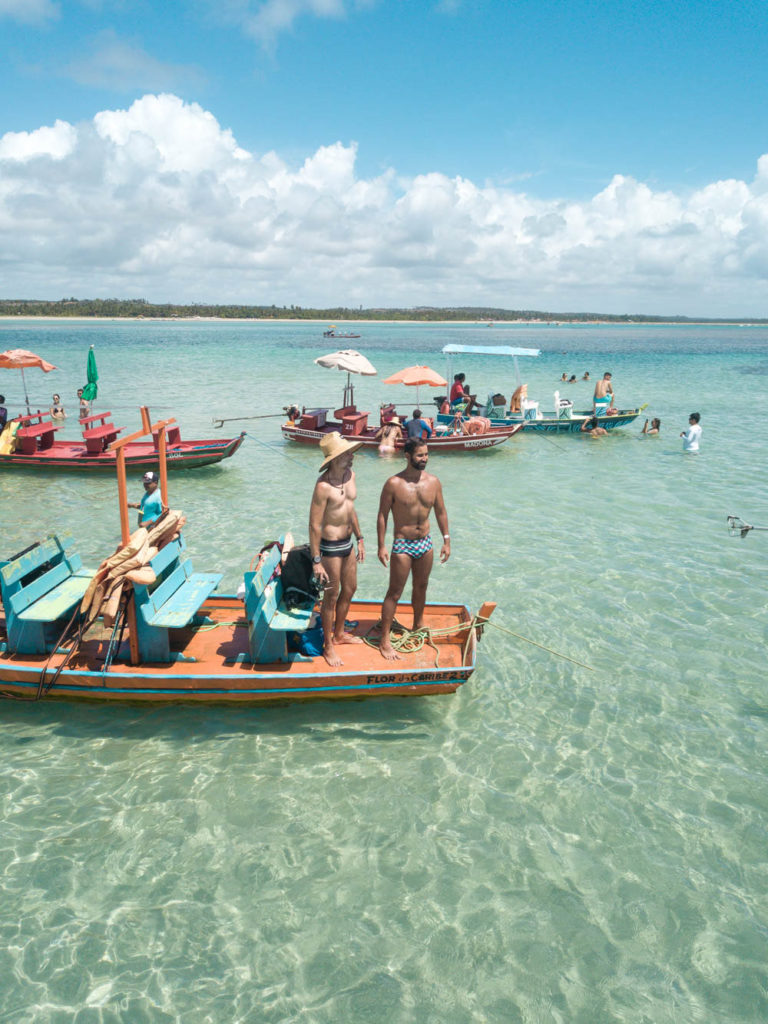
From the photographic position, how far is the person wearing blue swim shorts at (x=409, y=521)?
7.18m

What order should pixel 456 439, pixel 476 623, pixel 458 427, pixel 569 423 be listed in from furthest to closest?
pixel 569 423 < pixel 458 427 < pixel 456 439 < pixel 476 623

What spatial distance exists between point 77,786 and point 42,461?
45.6ft

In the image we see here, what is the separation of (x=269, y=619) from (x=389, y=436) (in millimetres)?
13900

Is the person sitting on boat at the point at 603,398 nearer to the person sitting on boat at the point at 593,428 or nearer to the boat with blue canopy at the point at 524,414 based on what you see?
the boat with blue canopy at the point at 524,414

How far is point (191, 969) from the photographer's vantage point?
4.74 meters

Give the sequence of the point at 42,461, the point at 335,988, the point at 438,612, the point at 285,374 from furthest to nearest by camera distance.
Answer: the point at 285,374 → the point at 42,461 → the point at 438,612 → the point at 335,988

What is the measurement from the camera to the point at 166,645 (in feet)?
24.3

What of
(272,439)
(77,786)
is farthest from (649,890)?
(272,439)

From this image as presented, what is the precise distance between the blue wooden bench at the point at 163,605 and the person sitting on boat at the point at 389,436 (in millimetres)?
12399

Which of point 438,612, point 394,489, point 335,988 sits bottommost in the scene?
point 335,988

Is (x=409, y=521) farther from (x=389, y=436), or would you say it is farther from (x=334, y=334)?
(x=334, y=334)

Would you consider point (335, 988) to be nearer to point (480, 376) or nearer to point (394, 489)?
point (394, 489)

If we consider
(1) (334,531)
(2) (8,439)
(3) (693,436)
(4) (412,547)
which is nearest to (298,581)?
(1) (334,531)

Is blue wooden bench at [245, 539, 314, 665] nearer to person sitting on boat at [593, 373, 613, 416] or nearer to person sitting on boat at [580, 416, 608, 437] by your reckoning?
person sitting on boat at [580, 416, 608, 437]
